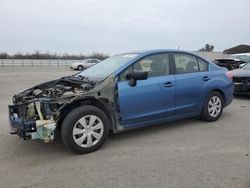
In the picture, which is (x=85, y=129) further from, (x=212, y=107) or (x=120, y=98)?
(x=212, y=107)

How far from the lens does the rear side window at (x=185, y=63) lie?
5688 millimetres

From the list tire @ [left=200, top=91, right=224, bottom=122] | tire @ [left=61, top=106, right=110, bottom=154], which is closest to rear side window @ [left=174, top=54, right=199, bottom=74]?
tire @ [left=200, top=91, right=224, bottom=122]

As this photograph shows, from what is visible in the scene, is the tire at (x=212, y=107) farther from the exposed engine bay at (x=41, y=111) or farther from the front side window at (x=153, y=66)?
the exposed engine bay at (x=41, y=111)

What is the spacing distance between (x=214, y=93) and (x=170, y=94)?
4.36 ft

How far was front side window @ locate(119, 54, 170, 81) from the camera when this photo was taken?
16.8 feet

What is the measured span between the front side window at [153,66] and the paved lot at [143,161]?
1.14 m

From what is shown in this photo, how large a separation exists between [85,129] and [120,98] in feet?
2.56

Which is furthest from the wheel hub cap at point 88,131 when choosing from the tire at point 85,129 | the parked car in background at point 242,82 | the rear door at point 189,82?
the parked car in background at point 242,82

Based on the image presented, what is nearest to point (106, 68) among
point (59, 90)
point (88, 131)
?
point (59, 90)

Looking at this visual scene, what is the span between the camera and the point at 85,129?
14.4ft

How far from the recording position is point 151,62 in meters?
5.36

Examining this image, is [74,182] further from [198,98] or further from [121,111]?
[198,98]

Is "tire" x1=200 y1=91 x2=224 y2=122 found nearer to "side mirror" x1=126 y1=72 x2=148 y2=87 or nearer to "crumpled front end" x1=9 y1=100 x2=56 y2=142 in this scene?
"side mirror" x1=126 y1=72 x2=148 y2=87

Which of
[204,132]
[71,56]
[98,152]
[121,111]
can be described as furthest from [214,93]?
[71,56]
